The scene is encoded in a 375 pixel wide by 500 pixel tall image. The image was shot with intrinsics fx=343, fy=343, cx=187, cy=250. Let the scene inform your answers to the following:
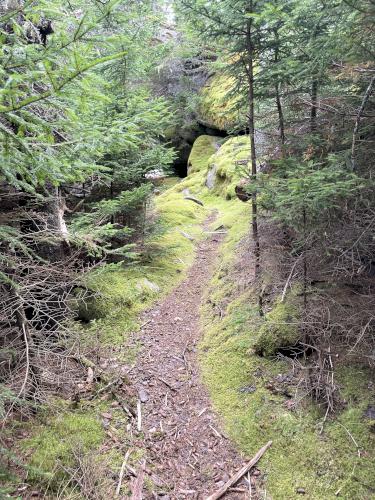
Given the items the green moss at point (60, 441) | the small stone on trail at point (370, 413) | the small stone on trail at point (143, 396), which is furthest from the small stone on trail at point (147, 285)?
the small stone on trail at point (370, 413)

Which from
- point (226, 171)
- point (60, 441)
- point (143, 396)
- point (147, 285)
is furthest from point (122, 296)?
point (226, 171)

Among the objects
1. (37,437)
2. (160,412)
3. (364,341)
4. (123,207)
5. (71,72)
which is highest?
(71,72)

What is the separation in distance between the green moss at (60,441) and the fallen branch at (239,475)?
5.52 feet

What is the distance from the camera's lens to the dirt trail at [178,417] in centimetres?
461

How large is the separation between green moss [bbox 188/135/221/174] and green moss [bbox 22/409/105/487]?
20646 mm

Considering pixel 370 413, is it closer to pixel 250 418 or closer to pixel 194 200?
pixel 250 418

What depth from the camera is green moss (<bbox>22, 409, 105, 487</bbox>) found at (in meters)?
4.05

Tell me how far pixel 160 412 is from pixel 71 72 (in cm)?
512

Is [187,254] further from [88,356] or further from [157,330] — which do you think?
[88,356]

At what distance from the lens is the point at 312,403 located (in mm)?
5074

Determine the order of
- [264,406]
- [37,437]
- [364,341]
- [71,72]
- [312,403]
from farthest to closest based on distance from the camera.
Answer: [264,406] < [312,403] < [364,341] < [37,437] < [71,72]

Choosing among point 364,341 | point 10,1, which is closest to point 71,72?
point 10,1

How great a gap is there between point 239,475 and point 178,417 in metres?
1.37

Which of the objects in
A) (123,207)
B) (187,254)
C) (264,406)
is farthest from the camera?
(187,254)
